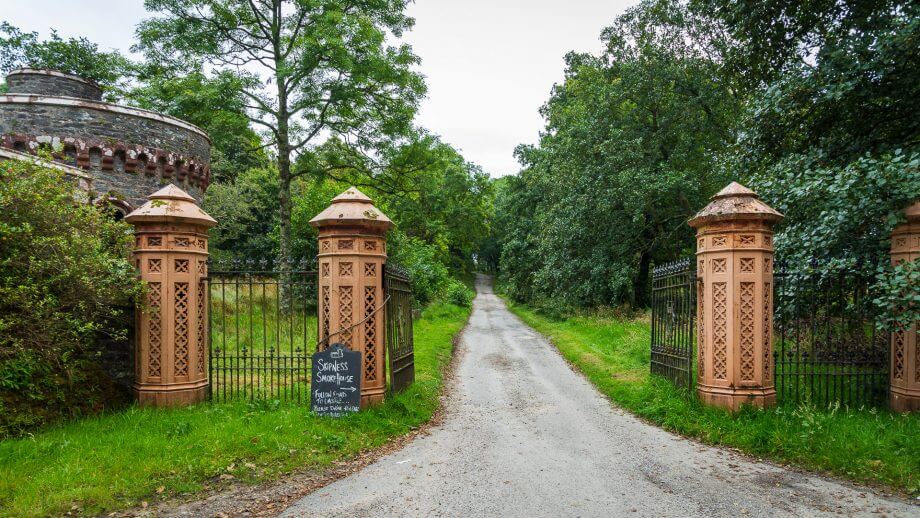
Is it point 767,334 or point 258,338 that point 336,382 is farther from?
point 258,338

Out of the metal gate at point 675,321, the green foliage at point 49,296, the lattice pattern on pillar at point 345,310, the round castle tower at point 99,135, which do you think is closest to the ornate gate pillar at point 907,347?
the metal gate at point 675,321

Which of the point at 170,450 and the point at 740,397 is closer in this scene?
the point at 170,450

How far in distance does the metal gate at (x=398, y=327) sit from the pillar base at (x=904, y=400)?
6928 mm

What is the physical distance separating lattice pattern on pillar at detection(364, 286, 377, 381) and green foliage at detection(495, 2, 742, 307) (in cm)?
1163

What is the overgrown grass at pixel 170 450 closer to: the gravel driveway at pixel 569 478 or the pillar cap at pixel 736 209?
the gravel driveway at pixel 569 478

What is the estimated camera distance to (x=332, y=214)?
24.2 feet

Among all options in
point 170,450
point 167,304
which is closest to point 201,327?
point 167,304

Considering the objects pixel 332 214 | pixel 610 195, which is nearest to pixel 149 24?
pixel 332 214

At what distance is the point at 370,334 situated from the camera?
7.56 m

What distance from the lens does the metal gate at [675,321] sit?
8272 millimetres

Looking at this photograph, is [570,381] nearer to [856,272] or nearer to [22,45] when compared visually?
[856,272]

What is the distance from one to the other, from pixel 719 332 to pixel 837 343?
210cm

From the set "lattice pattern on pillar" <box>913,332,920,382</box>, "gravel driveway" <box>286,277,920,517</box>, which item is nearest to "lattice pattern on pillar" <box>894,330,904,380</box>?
"lattice pattern on pillar" <box>913,332,920,382</box>

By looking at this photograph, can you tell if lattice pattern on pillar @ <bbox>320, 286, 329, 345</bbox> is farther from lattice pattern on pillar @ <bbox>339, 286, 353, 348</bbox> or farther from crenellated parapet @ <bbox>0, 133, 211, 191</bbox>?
crenellated parapet @ <bbox>0, 133, 211, 191</bbox>
